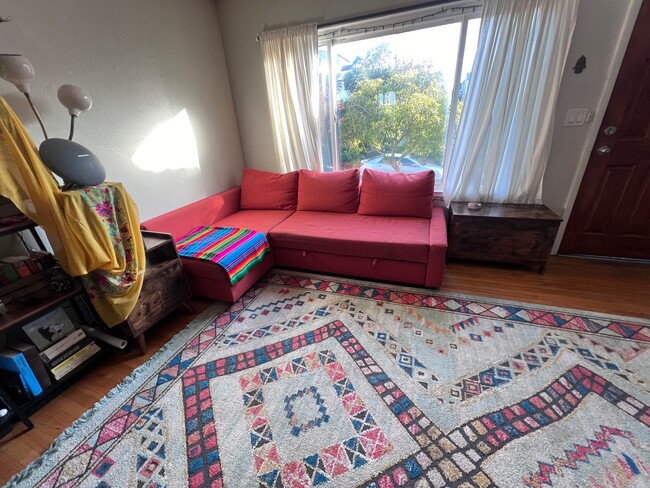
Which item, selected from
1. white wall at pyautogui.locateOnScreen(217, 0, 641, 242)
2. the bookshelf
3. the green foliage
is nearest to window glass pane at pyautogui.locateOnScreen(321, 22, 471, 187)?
the green foliage

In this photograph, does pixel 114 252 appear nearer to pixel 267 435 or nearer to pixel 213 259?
pixel 213 259

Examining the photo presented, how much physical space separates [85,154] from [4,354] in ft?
3.41

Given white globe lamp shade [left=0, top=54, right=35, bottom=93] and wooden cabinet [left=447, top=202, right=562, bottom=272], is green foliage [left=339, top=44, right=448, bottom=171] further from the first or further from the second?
white globe lamp shade [left=0, top=54, right=35, bottom=93]

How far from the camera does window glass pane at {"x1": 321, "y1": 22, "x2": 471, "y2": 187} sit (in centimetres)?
226

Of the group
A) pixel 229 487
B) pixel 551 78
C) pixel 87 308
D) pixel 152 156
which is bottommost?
pixel 229 487

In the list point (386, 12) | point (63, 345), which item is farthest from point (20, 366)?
point (386, 12)

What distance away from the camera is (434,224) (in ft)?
7.11

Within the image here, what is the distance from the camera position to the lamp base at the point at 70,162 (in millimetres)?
1274

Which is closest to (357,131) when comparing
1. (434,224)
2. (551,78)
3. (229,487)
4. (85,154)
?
(434,224)

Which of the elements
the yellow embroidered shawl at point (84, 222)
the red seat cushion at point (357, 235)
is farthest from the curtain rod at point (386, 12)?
the yellow embroidered shawl at point (84, 222)

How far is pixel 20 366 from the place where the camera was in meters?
1.25

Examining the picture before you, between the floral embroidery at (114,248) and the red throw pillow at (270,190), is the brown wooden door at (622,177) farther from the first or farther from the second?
the floral embroidery at (114,248)

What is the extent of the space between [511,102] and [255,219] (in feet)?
7.89

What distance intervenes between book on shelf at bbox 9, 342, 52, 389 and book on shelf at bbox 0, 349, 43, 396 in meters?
0.01
